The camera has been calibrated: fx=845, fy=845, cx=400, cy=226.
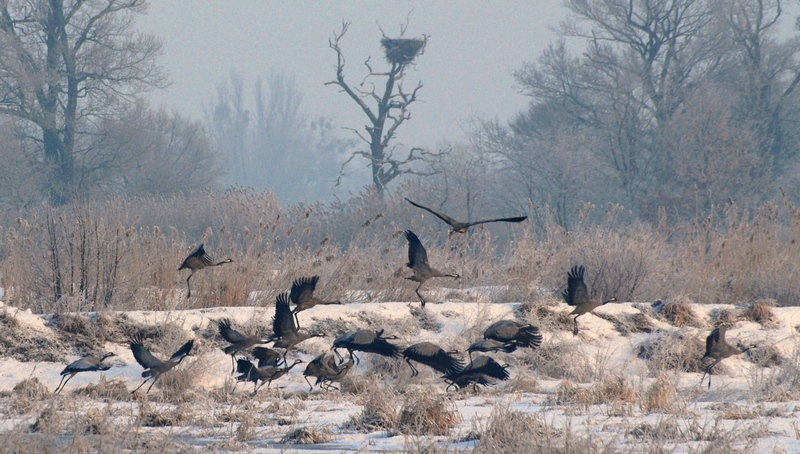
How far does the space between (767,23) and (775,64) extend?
4.87 ft

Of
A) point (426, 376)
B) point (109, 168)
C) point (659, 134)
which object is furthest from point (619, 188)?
point (426, 376)

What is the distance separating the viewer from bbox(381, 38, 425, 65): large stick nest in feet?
92.1

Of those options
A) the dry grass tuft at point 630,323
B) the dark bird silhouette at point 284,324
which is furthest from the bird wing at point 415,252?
the dry grass tuft at point 630,323

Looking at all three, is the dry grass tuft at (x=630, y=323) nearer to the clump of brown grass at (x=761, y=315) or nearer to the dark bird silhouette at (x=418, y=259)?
the clump of brown grass at (x=761, y=315)

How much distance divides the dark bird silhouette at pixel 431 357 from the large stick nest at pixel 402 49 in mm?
23969

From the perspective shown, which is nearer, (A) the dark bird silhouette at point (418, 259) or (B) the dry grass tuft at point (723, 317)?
(A) the dark bird silhouette at point (418, 259)

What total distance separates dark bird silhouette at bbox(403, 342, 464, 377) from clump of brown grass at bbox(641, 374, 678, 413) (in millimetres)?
1307

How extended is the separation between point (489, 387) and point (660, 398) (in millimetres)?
1545

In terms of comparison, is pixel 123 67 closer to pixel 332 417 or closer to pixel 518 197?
pixel 518 197

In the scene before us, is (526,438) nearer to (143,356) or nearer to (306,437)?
(306,437)

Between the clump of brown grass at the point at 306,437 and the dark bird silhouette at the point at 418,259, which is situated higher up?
the dark bird silhouette at the point at 418,259

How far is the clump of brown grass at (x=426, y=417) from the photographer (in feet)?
15.3

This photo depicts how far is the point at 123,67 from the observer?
29453mm

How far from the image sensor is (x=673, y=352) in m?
7.51
